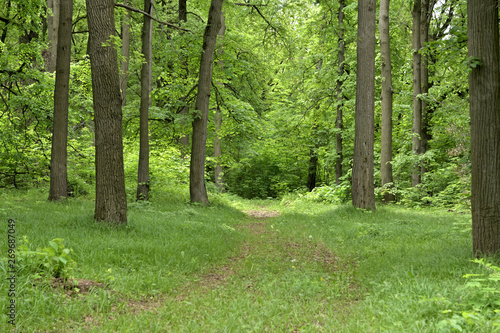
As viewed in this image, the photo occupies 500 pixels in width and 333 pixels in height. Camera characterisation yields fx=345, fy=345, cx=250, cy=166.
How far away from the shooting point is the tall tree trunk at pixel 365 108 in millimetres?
11211

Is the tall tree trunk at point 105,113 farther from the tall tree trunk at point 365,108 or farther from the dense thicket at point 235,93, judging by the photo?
the tall tree trunk at point 365,108

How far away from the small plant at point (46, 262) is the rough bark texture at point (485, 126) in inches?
226

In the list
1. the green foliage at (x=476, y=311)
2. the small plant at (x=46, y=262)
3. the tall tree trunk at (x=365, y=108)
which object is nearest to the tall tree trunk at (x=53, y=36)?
the tall tree trunk at (x=365, y=108)

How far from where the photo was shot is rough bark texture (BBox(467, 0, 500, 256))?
5113 millimetres

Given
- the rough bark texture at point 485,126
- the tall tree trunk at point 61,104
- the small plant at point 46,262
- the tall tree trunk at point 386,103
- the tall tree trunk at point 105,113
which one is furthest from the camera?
A: the tall tree trunk at point 386,103

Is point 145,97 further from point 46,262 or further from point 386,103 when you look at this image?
point 386,103

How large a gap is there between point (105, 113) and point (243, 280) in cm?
429

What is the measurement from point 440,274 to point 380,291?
3.30 ft

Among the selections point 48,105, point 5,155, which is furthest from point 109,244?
point 5,155

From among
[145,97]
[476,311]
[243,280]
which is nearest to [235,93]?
[145,97]

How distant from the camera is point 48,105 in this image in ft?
38.4

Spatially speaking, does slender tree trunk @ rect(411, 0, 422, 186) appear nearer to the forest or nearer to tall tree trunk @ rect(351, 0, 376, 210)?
the forest

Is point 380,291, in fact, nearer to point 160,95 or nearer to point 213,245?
point 213,245

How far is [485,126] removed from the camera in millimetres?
5168
